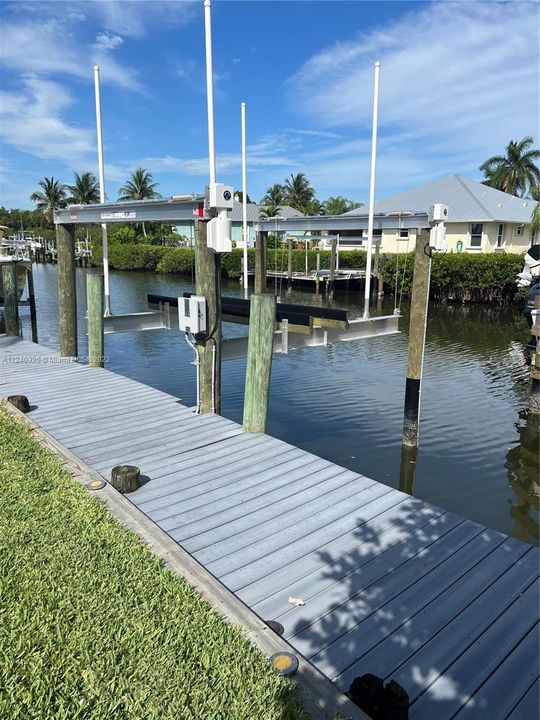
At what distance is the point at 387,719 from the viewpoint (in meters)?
2.60

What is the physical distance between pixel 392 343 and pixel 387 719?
16.3 meters

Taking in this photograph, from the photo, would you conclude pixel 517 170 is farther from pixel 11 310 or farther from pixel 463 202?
pixel 11 310

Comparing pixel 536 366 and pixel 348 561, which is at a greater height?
pixel 536 366

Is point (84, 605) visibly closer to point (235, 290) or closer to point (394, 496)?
point (394, 496)

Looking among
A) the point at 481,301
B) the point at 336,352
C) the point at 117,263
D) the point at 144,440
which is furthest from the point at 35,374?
the point at 117,263

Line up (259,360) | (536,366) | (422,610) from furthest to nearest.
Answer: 1. (536,366)
2. (259,360)
3. (422,610)

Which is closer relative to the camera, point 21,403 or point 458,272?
point 21,403

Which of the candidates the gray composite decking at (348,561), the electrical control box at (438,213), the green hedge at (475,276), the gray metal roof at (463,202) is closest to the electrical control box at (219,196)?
the gray composite decking at (348,561)

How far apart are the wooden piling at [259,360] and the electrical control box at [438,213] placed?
9.25 feet

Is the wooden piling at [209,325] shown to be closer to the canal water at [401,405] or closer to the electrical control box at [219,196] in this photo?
the electrical control box at [219,196]

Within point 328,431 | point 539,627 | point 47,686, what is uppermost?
point 47,686

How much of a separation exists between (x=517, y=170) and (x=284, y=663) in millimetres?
64582

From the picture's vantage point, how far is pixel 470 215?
34.3 metres

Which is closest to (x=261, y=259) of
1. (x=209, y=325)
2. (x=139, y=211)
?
(x=139, y=211)
